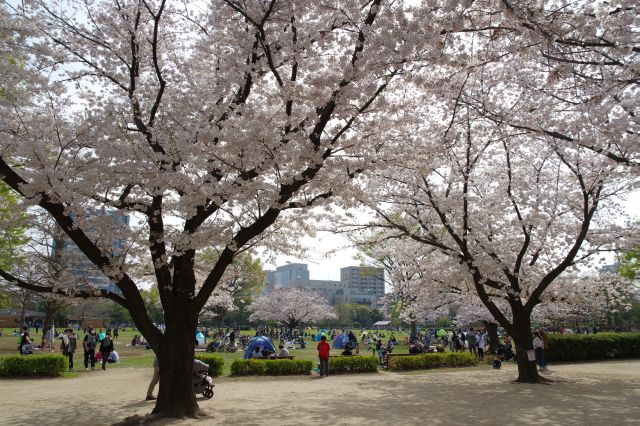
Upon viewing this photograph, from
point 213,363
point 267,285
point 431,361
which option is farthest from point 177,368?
point 267,285

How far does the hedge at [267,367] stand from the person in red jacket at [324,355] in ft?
2.29

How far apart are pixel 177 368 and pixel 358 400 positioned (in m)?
Result: 4.02

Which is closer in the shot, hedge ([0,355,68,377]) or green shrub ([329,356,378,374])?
hedge ([0,355,68,377])

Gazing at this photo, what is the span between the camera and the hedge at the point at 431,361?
16172mm

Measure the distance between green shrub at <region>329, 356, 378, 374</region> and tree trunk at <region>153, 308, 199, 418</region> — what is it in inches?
307

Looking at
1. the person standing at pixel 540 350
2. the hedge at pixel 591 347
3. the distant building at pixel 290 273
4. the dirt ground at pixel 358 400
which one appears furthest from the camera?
the distant building at pixel 290 273

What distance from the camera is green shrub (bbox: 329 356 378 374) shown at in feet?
49.2

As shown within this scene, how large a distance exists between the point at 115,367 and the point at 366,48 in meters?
15.1

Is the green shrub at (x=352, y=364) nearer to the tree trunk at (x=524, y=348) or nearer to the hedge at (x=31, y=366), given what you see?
the tree trunk at (x=524, y=348)

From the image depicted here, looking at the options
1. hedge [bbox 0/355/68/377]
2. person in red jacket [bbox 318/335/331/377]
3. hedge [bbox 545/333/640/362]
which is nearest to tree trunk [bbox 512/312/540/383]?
person in red jacket [bbox 318/335/331/377]

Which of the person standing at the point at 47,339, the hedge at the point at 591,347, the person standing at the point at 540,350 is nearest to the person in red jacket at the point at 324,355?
the person standing at the point at 540,350

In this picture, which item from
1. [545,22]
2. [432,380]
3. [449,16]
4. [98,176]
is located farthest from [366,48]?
[432,380]

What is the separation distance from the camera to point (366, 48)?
5941mm

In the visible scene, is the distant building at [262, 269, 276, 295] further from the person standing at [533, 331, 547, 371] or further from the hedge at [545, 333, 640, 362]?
the person standing at [533, 331, 547, 371]
